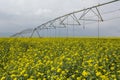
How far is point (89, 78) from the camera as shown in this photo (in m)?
9.66

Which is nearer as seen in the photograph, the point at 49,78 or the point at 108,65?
the point at 49,78

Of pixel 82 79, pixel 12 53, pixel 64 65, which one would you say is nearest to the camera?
pixel 82 79

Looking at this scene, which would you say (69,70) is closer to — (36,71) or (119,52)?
(36,71)

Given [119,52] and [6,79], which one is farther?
[119,52]

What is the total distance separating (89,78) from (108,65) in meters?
2.79

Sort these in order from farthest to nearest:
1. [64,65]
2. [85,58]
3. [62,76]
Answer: [85,58] < [64,65] < [62,76]

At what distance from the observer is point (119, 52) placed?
51.1 feet

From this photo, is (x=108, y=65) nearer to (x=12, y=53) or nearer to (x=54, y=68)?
(x=54, y=68)

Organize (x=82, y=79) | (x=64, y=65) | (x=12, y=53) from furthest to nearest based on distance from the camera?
(x=12, y=53), (x=64, y=65), (x=82, y=79)

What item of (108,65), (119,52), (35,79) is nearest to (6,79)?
(35,79)

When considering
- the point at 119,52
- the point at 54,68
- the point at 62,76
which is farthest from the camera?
the point at 119,52

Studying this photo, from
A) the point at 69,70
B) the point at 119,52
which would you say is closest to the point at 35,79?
the point at 69,70

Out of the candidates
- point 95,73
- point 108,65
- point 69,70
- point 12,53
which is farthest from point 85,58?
point 12,53

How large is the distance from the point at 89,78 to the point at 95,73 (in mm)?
482
